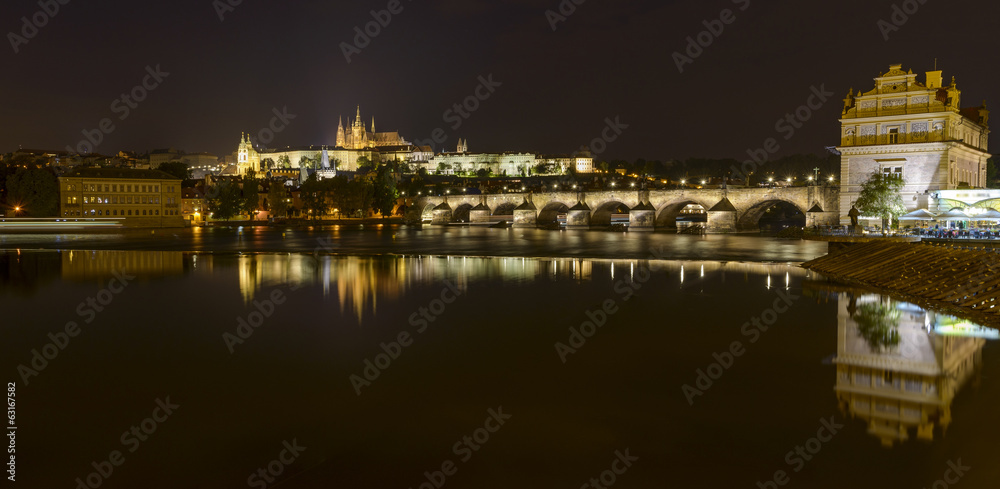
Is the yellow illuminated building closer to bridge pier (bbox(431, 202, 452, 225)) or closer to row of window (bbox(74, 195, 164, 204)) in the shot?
row of window (bbox(74, 195, 164, 204))

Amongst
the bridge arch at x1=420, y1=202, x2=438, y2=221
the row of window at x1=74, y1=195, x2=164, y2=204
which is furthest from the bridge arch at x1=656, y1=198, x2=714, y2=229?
the row of window at x1=74, y1=195, x2=164, y2=204

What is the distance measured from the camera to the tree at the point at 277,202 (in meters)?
103

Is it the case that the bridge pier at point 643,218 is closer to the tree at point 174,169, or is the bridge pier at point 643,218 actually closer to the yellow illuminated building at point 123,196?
the yellow illuminated building at point 123,196

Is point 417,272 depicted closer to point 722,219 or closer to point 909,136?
point 909,136

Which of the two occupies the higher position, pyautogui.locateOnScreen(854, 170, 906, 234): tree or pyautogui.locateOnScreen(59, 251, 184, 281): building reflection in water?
pyautogui.locateOnScreen(854, 170, 906, 234): tree

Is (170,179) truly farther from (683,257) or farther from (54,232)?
(683,257)

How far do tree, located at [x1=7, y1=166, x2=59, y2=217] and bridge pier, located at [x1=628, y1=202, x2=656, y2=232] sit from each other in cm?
6007

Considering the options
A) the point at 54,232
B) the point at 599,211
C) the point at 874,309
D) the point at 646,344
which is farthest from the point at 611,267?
the point at 54,232

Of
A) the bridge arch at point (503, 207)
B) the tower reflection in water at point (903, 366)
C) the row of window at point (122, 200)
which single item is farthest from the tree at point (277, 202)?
the tower reflection in water at point (903, 366)

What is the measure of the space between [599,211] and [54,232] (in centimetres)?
5749

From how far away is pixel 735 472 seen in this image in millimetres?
7223

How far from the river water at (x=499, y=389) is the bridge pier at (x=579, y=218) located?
56.2 m

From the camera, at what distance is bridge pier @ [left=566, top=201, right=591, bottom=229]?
7750 cm

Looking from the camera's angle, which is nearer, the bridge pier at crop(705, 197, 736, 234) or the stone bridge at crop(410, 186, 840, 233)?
the stone bridge at crop(410, 186, 840, 233)
